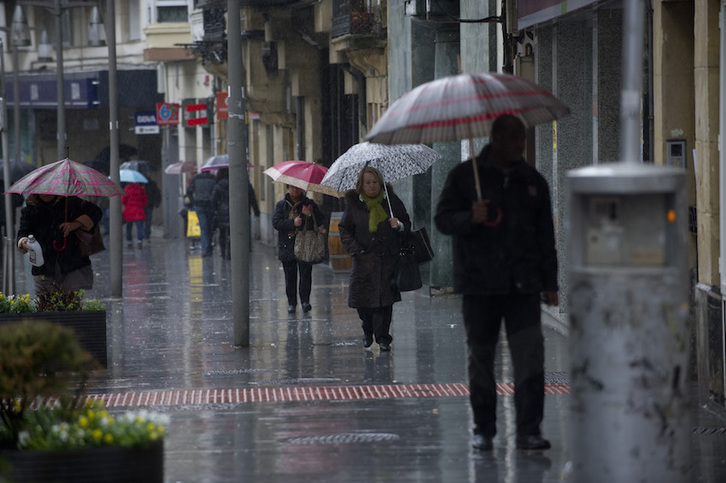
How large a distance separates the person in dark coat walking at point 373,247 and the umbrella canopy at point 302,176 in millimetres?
3127

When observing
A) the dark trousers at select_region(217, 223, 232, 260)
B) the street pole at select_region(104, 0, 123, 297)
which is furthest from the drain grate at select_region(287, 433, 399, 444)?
the dark trousers at select_region(217, 223, 232, 260)

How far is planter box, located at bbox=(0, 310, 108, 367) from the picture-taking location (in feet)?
40.6

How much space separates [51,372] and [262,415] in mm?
3621

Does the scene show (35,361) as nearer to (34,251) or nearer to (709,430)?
(709,430)

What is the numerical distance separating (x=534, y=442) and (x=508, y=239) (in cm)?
114

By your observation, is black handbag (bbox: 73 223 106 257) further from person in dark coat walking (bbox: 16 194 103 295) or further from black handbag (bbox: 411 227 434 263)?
black handbag (bbox: 411 227 434 263)

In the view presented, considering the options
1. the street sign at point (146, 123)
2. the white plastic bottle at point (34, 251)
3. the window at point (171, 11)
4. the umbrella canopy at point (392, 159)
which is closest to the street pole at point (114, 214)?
the umbrella canopy at point (392, 159)

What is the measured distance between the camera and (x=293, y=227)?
1708 centimetres

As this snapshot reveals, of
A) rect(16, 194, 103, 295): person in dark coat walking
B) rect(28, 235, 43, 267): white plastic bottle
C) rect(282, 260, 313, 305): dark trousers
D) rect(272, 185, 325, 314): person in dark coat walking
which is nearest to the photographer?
rect(28, 235, 43, 267): white plastic bottle

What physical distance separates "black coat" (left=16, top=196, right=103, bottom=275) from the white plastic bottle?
0.24ft

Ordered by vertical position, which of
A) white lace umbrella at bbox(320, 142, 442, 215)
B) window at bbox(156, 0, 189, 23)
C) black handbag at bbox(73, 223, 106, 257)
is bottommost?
black handbag at bbox(73, 223, 106, 257)

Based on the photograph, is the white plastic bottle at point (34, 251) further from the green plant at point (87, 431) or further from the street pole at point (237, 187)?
the green plant at point (87, 431)

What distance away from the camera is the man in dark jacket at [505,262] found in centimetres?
780

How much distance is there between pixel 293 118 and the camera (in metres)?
32.1
